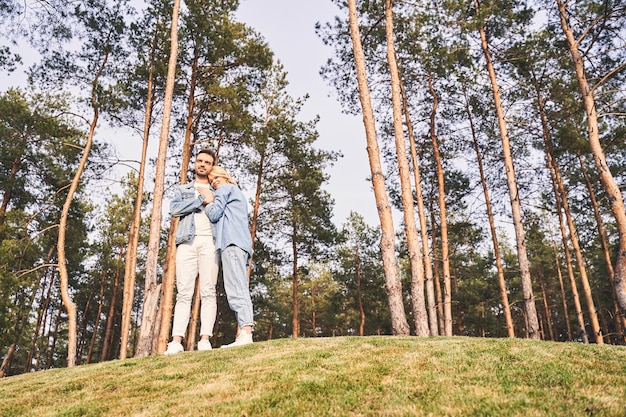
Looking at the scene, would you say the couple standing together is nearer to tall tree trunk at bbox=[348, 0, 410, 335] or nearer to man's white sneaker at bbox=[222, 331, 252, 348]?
man's white sneaker at bbox=[222, 331, 252, 348]

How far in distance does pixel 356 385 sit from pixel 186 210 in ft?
9.51

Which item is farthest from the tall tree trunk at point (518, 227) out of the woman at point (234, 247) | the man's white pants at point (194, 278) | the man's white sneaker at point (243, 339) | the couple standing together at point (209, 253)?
the man's white pants at point (194, 278)

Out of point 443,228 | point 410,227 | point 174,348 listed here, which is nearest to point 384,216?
point 410,227

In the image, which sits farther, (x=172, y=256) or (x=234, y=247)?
(x=172, y=256)

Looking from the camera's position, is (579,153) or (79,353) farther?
(79,353)

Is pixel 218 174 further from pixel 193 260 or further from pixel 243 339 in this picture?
pixel 243 339

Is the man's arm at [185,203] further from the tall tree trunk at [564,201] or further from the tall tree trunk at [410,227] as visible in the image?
the tall tree trunk at [564,201]

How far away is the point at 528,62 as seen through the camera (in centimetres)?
1256

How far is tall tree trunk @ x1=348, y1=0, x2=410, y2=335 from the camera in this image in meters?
6.71

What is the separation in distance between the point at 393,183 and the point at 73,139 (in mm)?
13540

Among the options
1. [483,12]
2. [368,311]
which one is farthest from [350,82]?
[368,311]

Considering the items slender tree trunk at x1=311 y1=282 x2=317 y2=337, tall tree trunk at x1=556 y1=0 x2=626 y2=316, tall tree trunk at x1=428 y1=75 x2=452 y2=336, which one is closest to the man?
Answer: tall tree trunk at x1=556 y1=0 x2=626 y2=316

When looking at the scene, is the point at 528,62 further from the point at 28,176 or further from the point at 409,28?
the point at 28,176

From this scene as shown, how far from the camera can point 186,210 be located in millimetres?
4688
